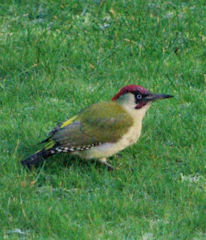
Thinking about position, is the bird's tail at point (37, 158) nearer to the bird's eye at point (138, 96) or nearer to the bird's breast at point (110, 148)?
the bird's breast at point (110, 148)

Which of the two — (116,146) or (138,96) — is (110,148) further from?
(138,96)

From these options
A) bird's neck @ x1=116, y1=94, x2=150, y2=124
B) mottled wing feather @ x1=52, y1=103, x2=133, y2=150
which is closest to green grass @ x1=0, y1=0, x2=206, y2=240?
mottled wing feather @ x1=52, y1=103, x2=133, y2=150

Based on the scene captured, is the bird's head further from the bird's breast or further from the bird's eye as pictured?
the bird's breast

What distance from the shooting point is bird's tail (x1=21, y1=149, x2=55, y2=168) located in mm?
6898

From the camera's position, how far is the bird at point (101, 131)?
22.9ft

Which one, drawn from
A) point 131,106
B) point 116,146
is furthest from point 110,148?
point 131,106

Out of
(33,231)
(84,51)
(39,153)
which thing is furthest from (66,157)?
(84,51)

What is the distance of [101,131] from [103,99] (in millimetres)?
1527

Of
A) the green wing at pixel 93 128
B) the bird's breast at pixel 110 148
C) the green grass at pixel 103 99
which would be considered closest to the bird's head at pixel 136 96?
the green wing at pixel 93 128

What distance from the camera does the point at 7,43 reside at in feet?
31.7

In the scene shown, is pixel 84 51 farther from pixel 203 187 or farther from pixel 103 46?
pixel 203 187

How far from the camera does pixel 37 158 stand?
695cm

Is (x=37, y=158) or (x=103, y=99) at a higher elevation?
(x=103, y=99)

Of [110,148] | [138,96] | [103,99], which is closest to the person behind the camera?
[110,148]
